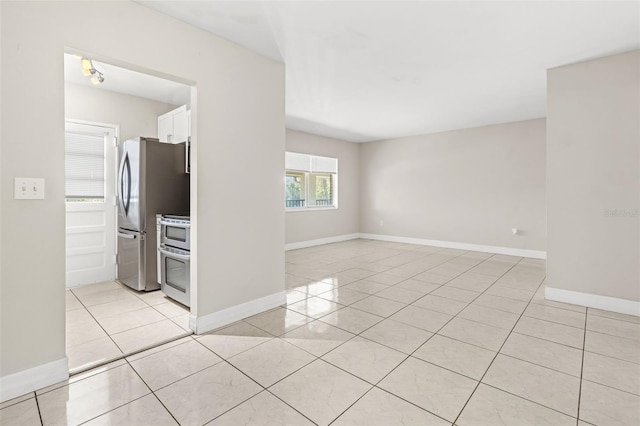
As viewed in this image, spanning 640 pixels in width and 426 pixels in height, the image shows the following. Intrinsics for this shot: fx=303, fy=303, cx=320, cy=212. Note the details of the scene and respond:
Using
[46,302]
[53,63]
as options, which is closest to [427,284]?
[46,302]

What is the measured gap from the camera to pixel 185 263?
295cm

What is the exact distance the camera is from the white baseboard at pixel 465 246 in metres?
5.72

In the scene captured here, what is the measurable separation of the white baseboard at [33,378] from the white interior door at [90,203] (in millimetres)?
2377

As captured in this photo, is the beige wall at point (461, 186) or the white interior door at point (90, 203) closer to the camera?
the white interior door at point (90, 203)

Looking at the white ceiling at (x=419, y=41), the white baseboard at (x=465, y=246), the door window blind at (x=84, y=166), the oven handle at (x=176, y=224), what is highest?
the white ceiling at (x=419, y=41)

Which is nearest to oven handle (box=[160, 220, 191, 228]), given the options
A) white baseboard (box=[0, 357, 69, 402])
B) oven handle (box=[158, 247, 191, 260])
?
A: oven handle (box=[158, 247, 191, 260])

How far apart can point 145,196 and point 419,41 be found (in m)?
3.34

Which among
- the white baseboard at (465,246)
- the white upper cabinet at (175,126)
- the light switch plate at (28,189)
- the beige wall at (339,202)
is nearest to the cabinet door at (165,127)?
the white upper cabinet at (175,126)

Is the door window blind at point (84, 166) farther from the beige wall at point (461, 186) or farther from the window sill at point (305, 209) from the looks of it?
the beige wall at point (461, 186)

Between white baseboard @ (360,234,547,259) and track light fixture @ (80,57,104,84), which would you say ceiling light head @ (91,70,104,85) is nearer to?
track light fixture @ (80,57,104,84)

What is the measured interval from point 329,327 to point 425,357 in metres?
0.84

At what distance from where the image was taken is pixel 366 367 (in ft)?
6.73

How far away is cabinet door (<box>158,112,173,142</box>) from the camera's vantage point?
4055 millimetres

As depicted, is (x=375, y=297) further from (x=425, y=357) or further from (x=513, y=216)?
(x=513, y=216)
